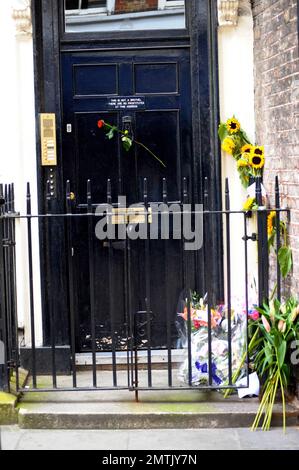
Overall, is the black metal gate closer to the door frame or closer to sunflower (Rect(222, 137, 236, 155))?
the door frame

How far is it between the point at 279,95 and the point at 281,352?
1.81m

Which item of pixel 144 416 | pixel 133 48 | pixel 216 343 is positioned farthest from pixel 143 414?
pixel 133 48

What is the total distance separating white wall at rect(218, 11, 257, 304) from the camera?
276 inches

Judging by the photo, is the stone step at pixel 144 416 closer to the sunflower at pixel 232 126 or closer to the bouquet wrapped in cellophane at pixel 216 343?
the bouquet wrapped in cellophane at pixel 216 343

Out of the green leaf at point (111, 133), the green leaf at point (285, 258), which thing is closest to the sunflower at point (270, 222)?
the green leaf at point (285, 258)

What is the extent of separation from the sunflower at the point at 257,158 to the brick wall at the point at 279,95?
0.07 meters

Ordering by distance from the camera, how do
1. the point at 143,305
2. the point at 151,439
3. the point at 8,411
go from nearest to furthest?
the point at 151,439 < the point at 8,411 < the point at 143,305

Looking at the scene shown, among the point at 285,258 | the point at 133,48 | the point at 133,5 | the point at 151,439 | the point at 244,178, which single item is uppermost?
the point at 133,5

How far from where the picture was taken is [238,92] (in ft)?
23.1

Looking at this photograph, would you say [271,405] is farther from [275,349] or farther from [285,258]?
[285,258]

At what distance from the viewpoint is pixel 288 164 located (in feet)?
20.9

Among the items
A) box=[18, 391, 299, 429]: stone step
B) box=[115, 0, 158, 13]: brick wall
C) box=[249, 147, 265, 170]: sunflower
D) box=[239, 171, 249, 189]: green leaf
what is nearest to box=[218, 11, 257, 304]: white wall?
box=[239, 171, 249, 189]: green leaf

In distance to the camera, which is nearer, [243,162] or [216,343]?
[216,343]

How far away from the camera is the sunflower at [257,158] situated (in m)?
6.90
